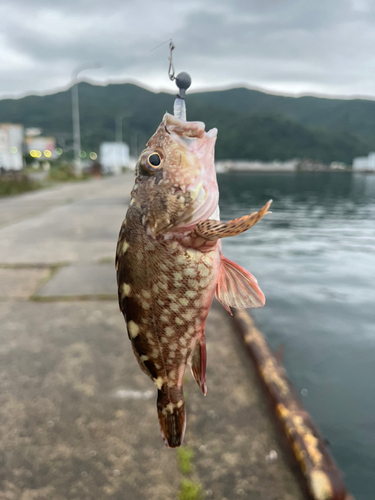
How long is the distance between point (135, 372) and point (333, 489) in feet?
8.04

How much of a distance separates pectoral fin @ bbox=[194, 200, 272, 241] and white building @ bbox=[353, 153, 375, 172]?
523 ft

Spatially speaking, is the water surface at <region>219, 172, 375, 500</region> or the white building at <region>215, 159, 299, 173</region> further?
the white building at <region>215, 159, 299, 173</region>

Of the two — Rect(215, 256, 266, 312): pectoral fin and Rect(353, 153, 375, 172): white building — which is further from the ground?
Rect(353, 153, 375, 172): white building

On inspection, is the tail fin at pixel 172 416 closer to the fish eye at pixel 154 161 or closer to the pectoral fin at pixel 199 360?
the pectoral fin at pixel 199 360

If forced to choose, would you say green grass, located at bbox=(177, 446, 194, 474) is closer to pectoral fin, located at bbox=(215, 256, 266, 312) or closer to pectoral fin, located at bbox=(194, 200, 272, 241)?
pectoral fin, located at bbox=(215, 256, 266, 312)

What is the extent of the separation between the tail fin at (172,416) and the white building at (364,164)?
523 ft

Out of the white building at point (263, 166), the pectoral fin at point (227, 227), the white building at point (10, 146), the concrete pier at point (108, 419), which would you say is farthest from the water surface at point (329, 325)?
the white building at point (263, 166)

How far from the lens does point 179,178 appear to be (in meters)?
1.52

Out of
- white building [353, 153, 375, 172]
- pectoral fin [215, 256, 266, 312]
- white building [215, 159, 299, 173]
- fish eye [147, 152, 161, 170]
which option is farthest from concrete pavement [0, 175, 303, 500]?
white building [353, 153, 375, 172]

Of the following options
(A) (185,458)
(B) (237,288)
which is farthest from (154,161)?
(A) (185,458)

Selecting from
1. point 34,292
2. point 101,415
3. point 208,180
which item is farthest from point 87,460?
point 34,292

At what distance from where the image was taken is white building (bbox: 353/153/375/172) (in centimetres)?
14288

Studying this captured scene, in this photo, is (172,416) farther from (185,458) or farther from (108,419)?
(108,419)

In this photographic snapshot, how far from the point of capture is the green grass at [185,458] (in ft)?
9.82
